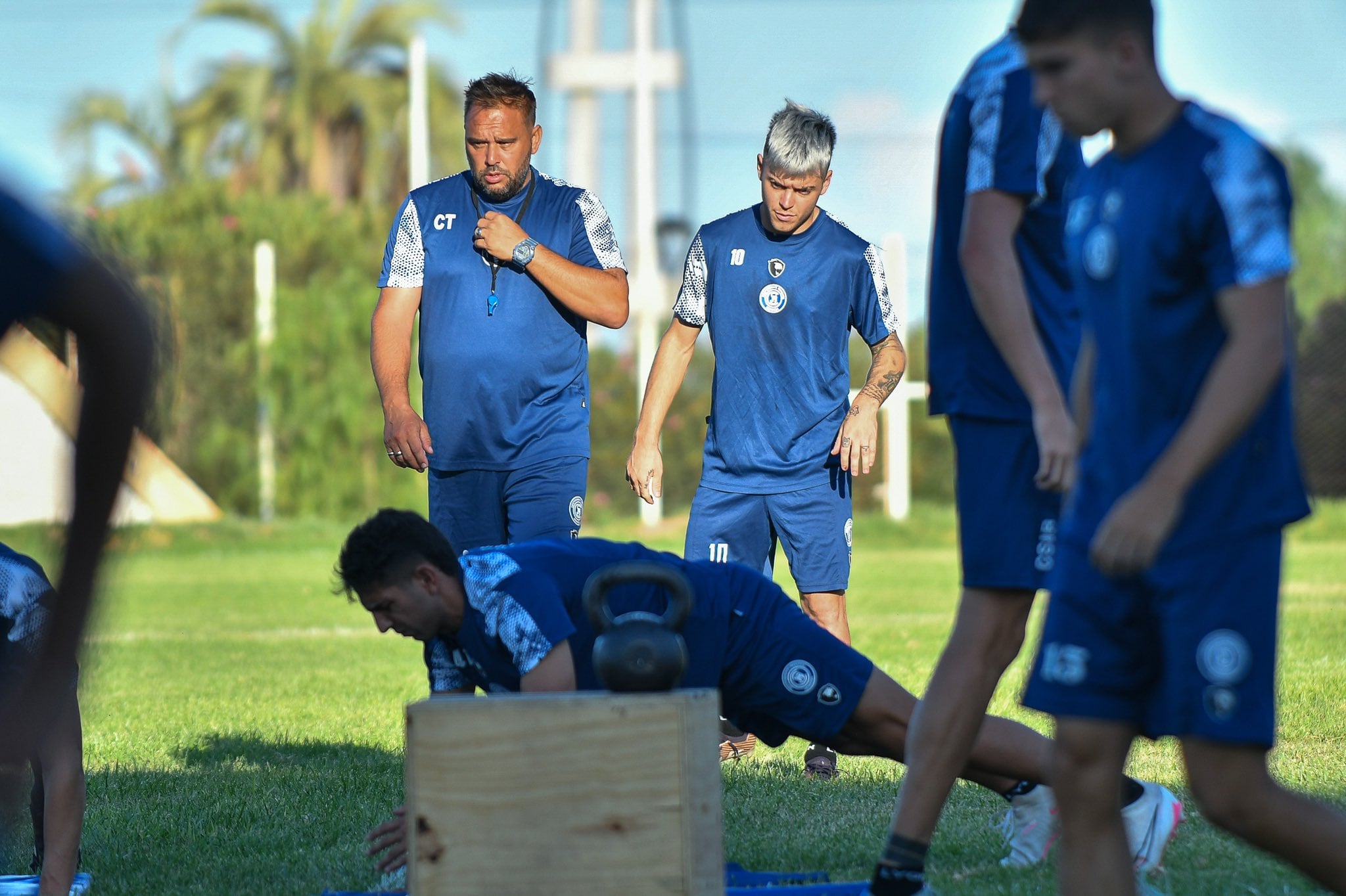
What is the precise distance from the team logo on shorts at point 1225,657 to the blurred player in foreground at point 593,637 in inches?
43.9

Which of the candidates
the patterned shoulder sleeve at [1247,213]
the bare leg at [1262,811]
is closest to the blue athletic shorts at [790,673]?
the bare leg at [1262,811]

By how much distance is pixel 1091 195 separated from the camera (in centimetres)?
282

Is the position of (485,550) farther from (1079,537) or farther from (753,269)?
(753,269)

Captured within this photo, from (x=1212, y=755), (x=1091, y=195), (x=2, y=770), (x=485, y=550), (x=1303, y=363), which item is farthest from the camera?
(x=1303, y=363)

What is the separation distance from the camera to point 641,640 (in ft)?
9.84

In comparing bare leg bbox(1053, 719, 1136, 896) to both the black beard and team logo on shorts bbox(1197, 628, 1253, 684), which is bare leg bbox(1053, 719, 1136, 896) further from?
the black beard

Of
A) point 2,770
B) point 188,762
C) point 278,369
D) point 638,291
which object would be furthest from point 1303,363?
point 2,770

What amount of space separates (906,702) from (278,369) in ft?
60.7

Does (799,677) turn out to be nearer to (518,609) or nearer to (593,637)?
(593,637)

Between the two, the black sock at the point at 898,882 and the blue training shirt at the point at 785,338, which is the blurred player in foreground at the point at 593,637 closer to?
the black sock at the point at 898,882

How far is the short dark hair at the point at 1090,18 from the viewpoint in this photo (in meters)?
2.65

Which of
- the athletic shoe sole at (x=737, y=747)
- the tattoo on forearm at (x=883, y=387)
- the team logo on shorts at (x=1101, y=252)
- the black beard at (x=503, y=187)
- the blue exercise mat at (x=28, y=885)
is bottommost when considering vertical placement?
the athletic shoe sole at (x=737, y=747)

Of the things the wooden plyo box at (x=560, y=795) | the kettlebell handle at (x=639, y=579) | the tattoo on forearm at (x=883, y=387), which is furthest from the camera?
the tattoo on forearm at (x=883, y=387)

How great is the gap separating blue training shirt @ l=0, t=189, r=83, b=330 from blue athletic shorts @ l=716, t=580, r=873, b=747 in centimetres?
270
